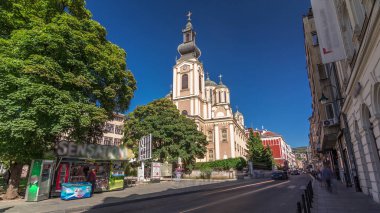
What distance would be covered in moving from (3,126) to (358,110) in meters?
16.7

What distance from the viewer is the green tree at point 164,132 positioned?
3584cm

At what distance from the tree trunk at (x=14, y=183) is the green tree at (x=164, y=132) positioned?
21.4 metres

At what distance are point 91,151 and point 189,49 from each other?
167ft

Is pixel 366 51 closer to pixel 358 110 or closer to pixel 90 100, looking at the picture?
pixel 358 110

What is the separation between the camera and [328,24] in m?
9.30

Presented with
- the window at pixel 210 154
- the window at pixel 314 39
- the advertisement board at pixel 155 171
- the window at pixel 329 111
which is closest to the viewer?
the window at pixel 329 111

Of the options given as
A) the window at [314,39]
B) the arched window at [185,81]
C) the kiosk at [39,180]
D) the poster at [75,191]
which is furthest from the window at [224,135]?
the kiosk at [39,180]

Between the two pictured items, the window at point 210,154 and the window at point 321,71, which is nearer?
the window at point 321,71

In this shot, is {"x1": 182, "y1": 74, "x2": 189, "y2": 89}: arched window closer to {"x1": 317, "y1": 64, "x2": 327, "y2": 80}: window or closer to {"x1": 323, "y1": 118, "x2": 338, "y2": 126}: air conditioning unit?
{"x1": 317, "y1": 64, "x2": 327, "y2": 80}: window

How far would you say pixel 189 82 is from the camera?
191 feet

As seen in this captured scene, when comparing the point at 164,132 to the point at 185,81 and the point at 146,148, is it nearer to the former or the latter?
the point at 146,148

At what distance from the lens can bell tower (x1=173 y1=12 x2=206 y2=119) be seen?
184 feet

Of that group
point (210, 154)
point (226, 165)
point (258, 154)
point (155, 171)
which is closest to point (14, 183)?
point (155, 171)

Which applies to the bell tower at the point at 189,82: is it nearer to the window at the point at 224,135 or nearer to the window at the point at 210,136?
the window at the point at 210,136
